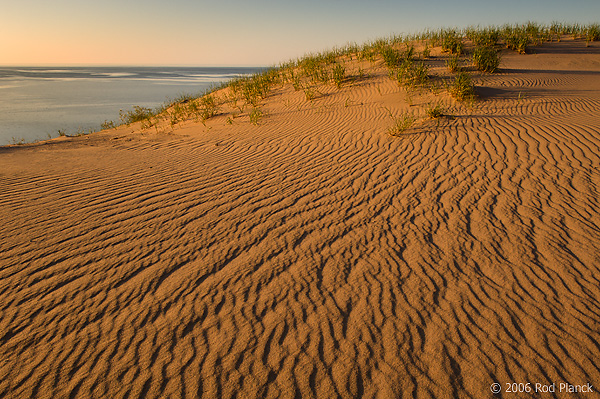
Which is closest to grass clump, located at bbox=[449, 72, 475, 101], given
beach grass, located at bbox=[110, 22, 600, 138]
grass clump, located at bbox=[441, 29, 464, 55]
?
beach grass, located at bbox=[110, 22, 600, 138]

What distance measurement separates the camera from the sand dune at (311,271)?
6.56ft

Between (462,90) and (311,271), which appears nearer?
(311,271)

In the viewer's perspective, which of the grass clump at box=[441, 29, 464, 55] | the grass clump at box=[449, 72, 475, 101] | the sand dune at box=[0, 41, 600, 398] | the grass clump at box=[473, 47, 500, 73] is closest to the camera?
the sand dune at box=[0, 41, 600, 398]

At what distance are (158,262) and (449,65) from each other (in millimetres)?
10858

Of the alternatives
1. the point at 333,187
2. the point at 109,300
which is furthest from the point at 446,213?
the point at 109,300

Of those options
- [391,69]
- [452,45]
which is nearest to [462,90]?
[391,69]

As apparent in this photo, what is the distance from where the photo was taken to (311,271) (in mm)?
2846

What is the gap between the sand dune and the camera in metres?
2.00

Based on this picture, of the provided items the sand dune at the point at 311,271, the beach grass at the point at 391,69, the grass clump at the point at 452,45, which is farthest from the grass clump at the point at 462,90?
the grass clump at the point at 452,45

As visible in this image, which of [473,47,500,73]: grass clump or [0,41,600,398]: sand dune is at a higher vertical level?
[473,47,500,73]: grass clump

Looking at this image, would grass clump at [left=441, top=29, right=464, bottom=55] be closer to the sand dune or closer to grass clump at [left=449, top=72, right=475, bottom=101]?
grass clump at [left=449, top=72, right=475, bottom=101]

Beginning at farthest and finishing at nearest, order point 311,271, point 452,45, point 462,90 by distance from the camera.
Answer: point 452,45 → point 462,90 → point 311,271

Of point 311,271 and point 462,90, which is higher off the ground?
point 462,90

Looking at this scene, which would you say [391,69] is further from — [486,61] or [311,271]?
[311,271]
